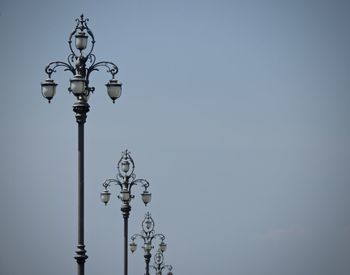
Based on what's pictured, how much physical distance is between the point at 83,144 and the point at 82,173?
59 cm

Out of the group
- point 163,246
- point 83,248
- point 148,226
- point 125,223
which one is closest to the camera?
point 83,248

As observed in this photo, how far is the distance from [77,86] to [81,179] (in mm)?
1876

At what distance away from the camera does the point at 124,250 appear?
28594 millimetres

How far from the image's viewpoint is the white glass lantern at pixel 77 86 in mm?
17938

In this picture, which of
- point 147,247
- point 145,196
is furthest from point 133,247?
point 145,196

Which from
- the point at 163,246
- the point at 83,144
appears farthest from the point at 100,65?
the point at 163,246

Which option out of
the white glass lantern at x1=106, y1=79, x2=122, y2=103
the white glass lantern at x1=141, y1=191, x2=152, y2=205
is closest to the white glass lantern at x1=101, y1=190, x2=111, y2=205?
the white glass lantern at x1=141, y1=191, x2=152, y2=205

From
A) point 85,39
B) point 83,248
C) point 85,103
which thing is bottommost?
point 83,248

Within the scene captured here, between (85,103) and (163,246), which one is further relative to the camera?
(163,246)

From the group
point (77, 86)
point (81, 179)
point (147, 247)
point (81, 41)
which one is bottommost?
point (81, 179)

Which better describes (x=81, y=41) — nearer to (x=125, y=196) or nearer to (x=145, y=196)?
(x=125, y=196)

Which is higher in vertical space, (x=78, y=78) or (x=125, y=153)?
(x=125, y=153)

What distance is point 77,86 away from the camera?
17953 millimetres

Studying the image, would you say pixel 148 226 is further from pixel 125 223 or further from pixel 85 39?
pixel 85 39
